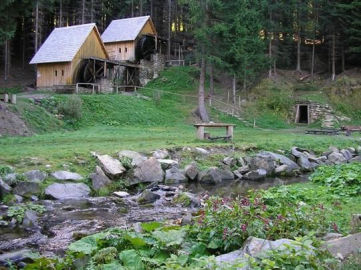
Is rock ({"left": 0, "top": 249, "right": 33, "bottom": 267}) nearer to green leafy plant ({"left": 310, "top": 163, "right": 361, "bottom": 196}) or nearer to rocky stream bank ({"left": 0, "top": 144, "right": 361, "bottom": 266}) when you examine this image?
rocky stream bank ({"left": 0, "top": 144, "right": 361, "bottom": 266})

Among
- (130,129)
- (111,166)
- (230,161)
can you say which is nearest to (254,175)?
(230,161)

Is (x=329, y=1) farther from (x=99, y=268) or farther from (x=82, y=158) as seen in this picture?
(x=99, y=268)

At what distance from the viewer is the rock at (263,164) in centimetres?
1809

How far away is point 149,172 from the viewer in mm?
15203

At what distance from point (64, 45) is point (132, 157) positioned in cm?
2880

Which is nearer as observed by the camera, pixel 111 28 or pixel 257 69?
pixel 257 69

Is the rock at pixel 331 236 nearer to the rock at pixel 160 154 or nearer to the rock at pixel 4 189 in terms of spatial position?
the rock at pixel 4 189

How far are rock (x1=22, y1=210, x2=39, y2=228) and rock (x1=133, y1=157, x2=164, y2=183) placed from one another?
4.97 meters

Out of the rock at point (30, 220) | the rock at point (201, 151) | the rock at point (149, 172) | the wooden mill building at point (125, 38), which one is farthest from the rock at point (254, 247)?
the wooden mill building at point (125, 38)

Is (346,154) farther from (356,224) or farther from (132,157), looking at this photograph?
(356,224)

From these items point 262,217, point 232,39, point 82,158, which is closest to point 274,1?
point 232,39

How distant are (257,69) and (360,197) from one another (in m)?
32.0

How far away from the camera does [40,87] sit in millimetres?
41531

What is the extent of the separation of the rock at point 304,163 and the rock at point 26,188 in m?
11.8
